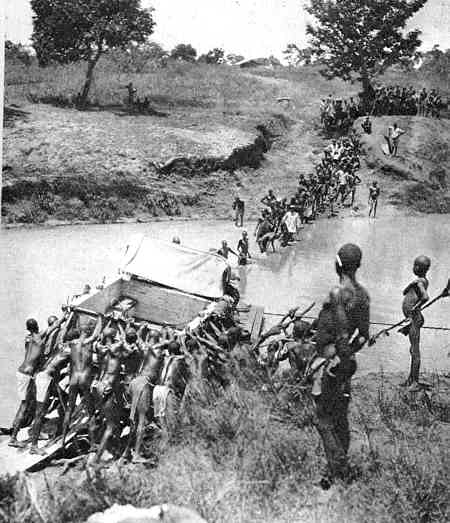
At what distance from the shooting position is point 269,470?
14.4 ft

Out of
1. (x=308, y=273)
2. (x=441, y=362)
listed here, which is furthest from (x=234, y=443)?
(x=308, y=273)

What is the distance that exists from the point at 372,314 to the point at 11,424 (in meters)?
3.62

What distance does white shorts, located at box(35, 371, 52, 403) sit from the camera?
531cm

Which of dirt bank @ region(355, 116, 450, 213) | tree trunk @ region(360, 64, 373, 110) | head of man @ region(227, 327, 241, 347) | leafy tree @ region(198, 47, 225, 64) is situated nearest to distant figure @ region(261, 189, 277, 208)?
dirt bank @ region(355, 116, 450, 213)

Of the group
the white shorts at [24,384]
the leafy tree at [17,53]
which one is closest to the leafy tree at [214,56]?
the leafy tree at [17,53]

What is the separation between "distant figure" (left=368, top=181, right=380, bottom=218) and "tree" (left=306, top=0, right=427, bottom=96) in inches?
75.5

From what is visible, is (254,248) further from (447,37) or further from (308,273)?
(447,37)

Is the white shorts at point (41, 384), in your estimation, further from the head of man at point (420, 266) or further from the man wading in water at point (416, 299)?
the head of man at point (420, 266)

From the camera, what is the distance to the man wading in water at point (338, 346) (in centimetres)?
399

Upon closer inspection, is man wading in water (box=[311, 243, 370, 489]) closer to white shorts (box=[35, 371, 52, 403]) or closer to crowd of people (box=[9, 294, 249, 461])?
crowd of people (box=[9, 294, 249, 461])

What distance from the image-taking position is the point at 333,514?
13.2 feet

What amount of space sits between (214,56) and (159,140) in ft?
13.0

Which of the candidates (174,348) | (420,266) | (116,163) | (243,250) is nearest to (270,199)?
(243,250)

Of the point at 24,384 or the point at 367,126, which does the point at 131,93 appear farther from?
the point at 24,384
